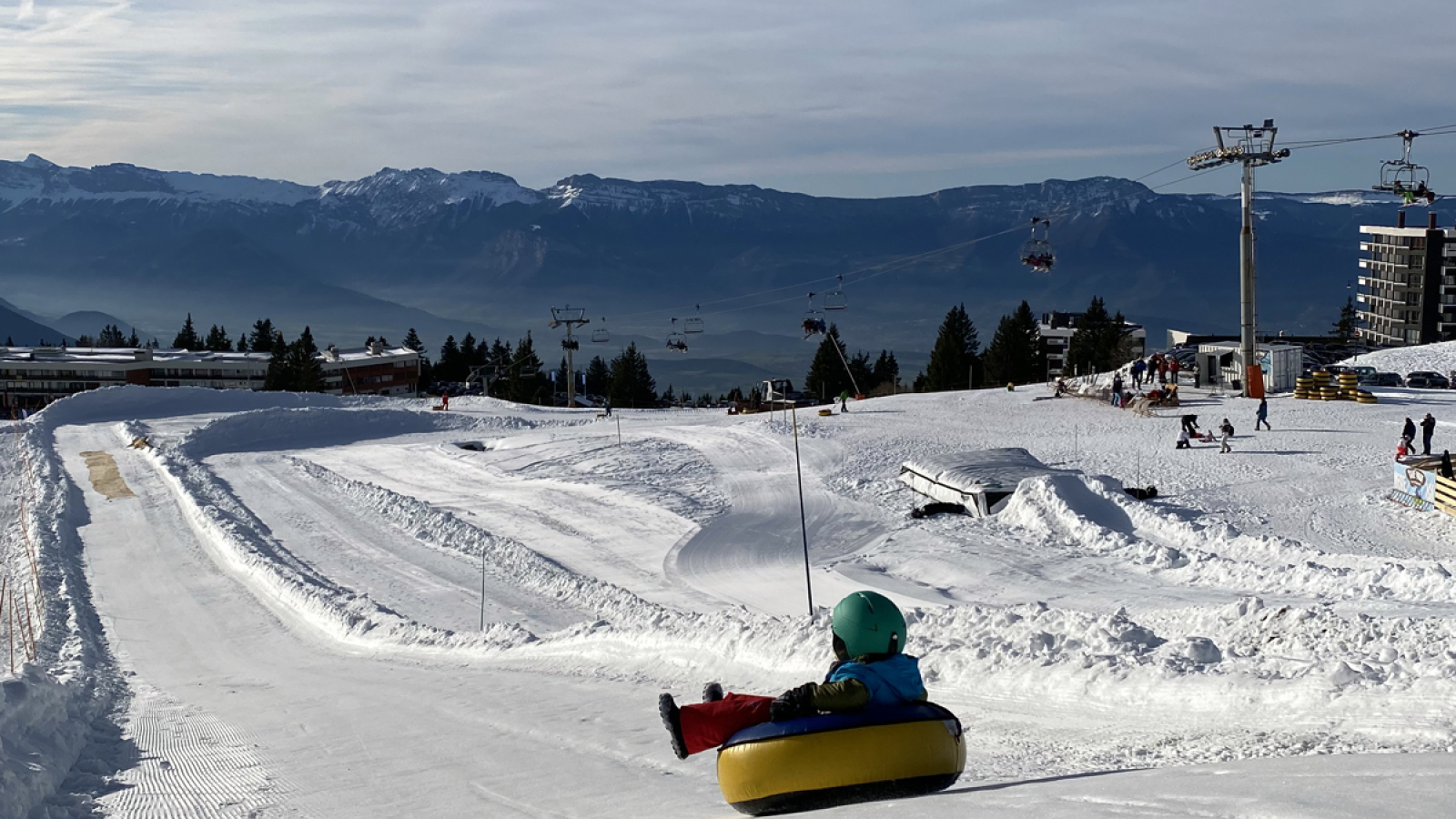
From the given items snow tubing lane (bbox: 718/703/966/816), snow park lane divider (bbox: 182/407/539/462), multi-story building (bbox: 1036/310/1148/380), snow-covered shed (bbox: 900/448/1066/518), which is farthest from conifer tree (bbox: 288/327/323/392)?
snow tubing lane (bbox: 718/703/966/816)

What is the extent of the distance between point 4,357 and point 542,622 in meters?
134

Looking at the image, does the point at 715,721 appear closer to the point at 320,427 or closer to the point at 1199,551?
the point at 1199,551

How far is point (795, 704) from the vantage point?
671 cm

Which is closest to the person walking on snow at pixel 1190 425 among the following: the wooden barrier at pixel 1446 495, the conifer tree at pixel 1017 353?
the wooden barrier at pixel 1446 495

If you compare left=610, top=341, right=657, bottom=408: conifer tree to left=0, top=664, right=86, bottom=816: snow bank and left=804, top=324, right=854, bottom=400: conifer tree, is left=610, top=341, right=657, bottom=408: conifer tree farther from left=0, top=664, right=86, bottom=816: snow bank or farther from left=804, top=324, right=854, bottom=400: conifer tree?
left=0, top=664, right=86, bottom=816: snow bank

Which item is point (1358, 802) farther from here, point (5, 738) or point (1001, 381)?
point (1001, 381)

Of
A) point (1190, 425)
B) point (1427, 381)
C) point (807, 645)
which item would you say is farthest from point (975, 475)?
point (1427, 381)

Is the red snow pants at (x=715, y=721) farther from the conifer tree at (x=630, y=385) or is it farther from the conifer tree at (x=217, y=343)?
the conifer tree at (x=217, y=343)

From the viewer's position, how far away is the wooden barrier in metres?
26.4

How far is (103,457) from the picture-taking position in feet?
144

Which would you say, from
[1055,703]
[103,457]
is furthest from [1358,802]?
[103,457]

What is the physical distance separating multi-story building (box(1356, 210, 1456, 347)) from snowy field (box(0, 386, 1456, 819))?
101 metres

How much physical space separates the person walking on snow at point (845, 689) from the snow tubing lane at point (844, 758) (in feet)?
0.25

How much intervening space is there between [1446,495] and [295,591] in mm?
23766
